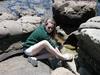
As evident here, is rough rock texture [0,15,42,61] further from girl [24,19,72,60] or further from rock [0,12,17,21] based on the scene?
rock [0,12,17,21]

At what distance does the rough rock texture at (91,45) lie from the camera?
13.6ft

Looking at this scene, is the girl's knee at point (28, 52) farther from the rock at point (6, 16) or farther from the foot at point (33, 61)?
the rock at point (6, 16)

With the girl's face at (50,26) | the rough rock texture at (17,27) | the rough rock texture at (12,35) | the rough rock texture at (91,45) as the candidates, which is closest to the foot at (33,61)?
the rough rock texture at (12,35)

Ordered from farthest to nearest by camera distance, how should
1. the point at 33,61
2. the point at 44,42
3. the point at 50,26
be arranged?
the point at 50,26 < the point at 44,42 < the point at 33,61

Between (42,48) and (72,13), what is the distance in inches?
106

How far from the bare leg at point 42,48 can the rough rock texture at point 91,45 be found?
4.31 feet

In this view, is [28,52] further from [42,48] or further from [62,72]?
[62,72]

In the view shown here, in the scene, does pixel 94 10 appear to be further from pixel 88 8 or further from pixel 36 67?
pixel 36 67

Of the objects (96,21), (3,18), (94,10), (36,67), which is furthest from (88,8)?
(96,21)

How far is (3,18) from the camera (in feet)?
24.6

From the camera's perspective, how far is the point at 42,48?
20.4 feet

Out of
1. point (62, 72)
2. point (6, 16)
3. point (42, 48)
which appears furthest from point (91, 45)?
point (6, 16)

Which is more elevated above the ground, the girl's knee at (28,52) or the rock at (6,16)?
the rock at (6,16)

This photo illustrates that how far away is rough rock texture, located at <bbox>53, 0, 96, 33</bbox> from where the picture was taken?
865cm
